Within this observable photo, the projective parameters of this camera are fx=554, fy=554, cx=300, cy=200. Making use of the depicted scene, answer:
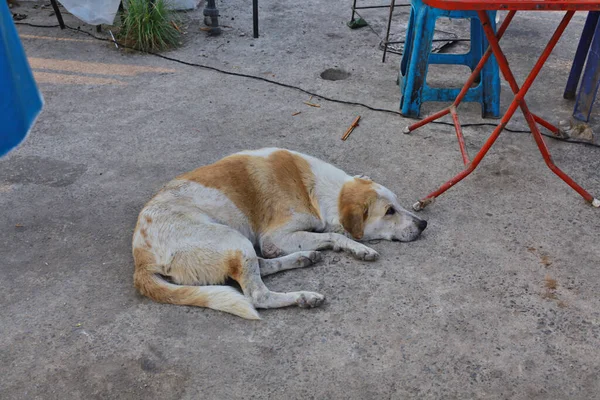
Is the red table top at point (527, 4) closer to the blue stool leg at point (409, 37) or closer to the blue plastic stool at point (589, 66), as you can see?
the blue plastic stool at point (589, 66)

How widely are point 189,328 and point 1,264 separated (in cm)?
140

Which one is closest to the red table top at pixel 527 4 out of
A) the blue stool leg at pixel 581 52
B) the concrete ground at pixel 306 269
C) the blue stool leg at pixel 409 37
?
the concrete ground at pixel 306 269

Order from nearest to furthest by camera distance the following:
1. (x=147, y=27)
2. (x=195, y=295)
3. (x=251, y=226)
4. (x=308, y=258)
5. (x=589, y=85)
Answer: (x=195, y=295) → (x=308, y=258) → (x=251, y=226) → (x=589, y=85) → (x=147, y=27)

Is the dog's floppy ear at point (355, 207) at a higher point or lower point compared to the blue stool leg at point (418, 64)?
lower

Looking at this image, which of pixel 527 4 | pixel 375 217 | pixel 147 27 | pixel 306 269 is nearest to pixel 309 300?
Result: pixel 306 269

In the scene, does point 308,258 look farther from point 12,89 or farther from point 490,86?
point 490,86

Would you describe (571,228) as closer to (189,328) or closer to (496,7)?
(496,7)

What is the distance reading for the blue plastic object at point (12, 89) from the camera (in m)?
1.85

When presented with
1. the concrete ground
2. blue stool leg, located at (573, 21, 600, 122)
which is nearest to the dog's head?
the concrete ground

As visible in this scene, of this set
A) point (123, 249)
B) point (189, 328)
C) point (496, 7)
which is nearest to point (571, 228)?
point (496, 7)

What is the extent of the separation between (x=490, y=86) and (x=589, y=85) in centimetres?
81

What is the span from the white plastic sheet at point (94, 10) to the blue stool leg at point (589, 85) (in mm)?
4893

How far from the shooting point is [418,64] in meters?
4.76

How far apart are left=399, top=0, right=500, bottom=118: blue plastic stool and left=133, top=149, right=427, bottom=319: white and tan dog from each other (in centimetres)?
156
